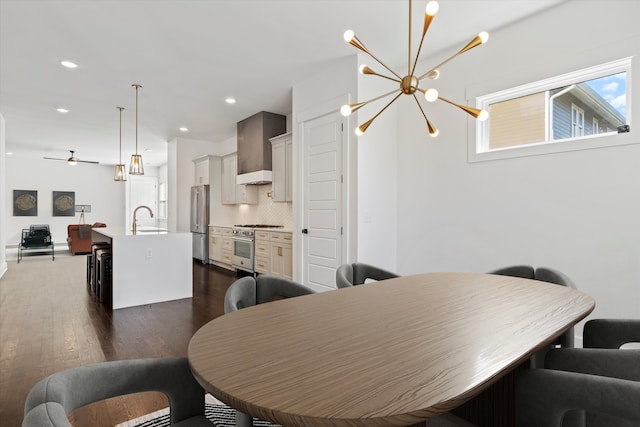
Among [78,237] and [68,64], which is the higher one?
[68,64]

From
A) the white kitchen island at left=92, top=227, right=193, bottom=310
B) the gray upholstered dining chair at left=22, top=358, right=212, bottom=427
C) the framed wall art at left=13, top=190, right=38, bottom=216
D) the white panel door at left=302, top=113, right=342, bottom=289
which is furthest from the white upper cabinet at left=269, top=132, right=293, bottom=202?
the framed wall art at left=13, top=190, right=38, bottom=216

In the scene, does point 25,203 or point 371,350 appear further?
point 25,203

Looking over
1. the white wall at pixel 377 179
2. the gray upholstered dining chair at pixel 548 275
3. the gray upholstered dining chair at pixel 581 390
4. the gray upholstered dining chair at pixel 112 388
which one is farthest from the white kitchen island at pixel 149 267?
the gray upholstered dining chair at pixel 581 390

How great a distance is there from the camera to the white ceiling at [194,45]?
285 centimetres

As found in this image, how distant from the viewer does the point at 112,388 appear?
888 mm

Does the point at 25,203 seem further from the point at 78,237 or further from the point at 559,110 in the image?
the point at 559,110

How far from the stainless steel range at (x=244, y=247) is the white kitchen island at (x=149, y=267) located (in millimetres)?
1364

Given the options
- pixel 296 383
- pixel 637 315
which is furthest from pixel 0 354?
pixel 637 315

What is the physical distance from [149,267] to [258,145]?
106 inches

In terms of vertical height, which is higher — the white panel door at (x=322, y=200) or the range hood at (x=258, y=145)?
the range hood at (x=258, y=145)

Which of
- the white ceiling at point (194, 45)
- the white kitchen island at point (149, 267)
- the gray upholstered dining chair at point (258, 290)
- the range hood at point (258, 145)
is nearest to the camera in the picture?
the gray upholstered dining chair at point (258, 290)

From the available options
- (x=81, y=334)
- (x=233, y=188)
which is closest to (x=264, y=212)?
(x=233, y=188)

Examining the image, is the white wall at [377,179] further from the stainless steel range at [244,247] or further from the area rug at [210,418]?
the stainless steel range at [244,247]

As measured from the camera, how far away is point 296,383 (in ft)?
2.49
